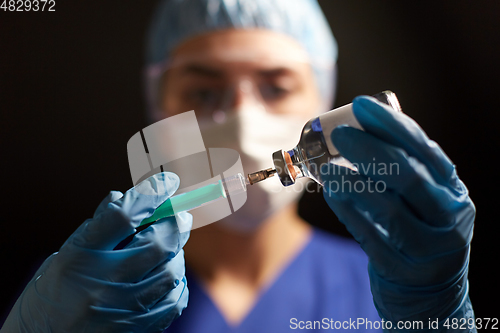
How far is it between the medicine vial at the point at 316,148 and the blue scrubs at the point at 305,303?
2.38 ft

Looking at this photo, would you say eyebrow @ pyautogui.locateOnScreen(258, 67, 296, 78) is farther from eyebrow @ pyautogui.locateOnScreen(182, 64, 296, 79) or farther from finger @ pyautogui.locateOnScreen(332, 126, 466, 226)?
finger @ pyautogui.locateOnScreen(332, 126, 466, 226)

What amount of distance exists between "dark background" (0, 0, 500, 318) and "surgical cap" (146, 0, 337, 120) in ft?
0.35

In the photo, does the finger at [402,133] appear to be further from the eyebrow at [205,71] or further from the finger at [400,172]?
the eyebrow at [205,71]

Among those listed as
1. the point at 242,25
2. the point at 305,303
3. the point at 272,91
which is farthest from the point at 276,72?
the point at 305,303

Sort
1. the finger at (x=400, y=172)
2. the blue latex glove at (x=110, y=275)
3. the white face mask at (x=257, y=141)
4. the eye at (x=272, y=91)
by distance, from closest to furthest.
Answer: the finger at (x=400, y=172)
the blue latex glove at (x=110, y=275)
the white face mask at (x=257, y=141)
the eye at (x=272, y=91)

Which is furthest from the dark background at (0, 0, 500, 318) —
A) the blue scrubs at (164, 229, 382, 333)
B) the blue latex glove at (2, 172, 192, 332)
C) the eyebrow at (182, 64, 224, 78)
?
the blue latex glove at (2, 172, 192, 332)

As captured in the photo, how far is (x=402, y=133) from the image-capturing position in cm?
68

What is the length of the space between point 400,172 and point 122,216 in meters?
0.61

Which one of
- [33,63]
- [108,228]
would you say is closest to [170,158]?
[108,228]

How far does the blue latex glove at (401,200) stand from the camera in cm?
68

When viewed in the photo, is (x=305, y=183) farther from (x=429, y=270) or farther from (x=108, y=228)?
(x=108, y=228)

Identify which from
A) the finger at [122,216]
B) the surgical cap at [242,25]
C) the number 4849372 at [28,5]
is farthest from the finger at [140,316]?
the number 4849372 at [28,5]

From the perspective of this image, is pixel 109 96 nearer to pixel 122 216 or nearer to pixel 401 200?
pixel 122 216

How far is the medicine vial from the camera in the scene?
74cm
